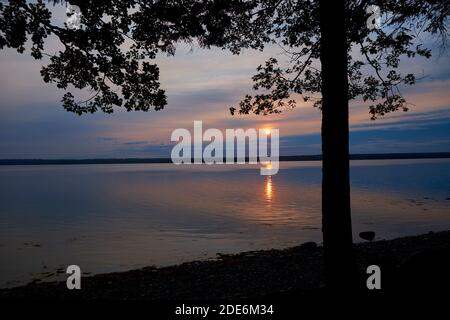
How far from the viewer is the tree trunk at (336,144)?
26.2 feet

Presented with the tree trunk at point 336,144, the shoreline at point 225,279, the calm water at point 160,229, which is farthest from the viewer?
the calm water at point 160,229

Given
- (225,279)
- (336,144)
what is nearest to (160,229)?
(225,279)

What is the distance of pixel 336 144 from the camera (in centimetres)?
800

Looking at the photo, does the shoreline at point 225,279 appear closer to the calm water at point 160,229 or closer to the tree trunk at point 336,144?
the tree trunk at point 336,144

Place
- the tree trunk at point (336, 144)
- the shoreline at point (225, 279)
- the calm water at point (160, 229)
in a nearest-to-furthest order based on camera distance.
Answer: the tree trunk at point (336, 144), the shoreline at point (225, 279), the calm water at point (160, 229)

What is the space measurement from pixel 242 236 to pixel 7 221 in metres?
30.4

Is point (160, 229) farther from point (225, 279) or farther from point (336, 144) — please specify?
point (336, 144)

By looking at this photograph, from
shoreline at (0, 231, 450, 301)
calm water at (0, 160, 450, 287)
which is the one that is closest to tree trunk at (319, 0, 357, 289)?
shoreline at (0, 231, 450, 301)

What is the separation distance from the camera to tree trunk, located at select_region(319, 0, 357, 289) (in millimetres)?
7984

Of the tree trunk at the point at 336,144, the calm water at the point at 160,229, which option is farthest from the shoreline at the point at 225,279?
the calm water at the point at 160,229

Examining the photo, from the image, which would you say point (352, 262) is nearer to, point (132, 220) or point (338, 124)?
point (338, 124)

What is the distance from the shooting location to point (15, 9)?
28.3 feet
